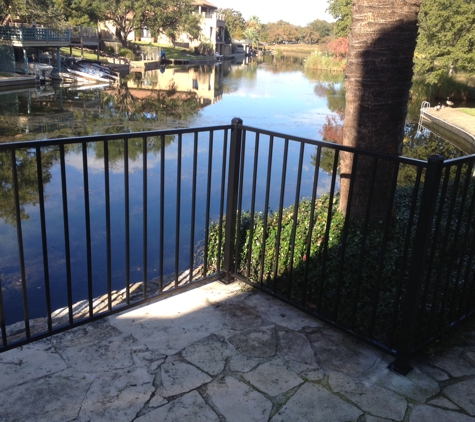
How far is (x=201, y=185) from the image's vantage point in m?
10.1

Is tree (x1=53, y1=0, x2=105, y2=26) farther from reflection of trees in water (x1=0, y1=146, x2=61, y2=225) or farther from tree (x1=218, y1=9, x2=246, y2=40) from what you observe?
tree (x1=218, y1=9, x2=246, y2=40)

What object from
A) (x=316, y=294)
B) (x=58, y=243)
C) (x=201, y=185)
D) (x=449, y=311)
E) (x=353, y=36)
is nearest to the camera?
(x=449, y=311)

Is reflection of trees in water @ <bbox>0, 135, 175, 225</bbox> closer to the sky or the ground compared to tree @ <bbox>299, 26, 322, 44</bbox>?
closer to the ground

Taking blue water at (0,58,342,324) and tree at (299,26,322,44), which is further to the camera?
tree at (299,26,322,44)

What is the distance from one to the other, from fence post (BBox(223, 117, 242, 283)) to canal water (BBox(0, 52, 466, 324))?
2.51 meters

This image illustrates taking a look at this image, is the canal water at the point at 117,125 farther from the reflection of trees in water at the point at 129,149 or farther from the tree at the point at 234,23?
the tree at the point at 234,23

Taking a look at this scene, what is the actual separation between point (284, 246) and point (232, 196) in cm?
62

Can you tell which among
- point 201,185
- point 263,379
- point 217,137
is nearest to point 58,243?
point 201,185

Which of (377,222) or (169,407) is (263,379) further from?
(377,222)

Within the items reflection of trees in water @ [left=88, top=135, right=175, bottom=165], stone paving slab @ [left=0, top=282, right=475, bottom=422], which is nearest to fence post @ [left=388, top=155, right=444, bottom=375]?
stone paving slab @ [left=0, top=282, right=475, bottom=422]

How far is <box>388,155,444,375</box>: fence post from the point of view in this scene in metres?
2.09

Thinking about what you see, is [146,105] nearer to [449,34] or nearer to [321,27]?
[449,34]

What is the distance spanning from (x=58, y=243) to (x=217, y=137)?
27.5ft

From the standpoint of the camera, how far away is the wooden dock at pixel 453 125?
15.0 metres
